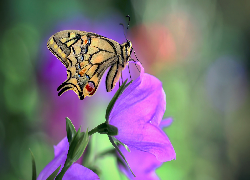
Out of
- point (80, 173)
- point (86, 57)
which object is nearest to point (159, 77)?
point (86, 57)

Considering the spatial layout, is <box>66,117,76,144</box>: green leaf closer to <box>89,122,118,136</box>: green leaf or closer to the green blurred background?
<box>89,122,118,136</box>: green leaf

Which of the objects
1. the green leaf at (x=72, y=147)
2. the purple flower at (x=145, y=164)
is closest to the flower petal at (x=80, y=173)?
the green leaf at (x=72, y=147)

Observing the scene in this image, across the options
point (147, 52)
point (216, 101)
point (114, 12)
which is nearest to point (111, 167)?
point (147, 52)

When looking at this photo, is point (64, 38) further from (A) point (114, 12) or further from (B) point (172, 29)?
(B) point (172, 29)

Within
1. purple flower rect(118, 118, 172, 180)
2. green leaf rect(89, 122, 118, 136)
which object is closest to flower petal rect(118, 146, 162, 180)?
purple flower rect(118, 118, 172, 180)

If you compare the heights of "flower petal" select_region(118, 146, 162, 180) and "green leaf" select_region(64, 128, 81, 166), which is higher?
"green leaf" select_region(64, 128, 81, 166)

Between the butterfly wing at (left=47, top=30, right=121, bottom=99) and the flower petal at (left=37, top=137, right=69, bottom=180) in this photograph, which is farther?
the butterfly wing at (left=47, top=30, right=121, bottom=99)

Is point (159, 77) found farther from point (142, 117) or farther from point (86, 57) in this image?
point (142, 117)
